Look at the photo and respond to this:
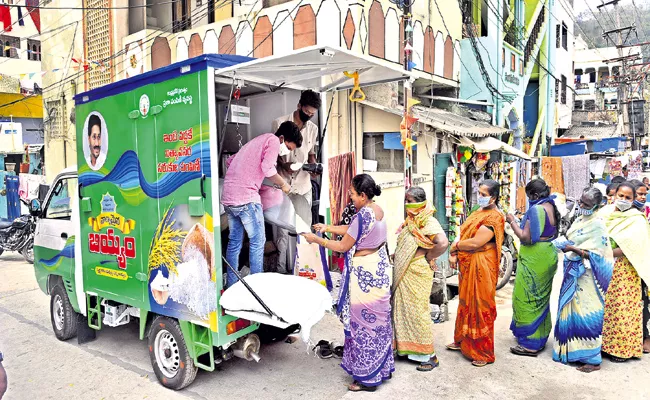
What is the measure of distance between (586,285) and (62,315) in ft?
17.4

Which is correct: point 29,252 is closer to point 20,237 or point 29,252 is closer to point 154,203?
point 20,237

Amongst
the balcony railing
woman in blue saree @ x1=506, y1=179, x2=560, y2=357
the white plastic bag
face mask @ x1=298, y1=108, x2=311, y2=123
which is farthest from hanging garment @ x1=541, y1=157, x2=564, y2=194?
the white plastic bag

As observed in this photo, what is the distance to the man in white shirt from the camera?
4633 mm

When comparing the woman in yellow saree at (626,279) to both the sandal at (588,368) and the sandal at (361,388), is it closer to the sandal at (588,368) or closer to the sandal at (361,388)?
the sandal at (588,368)

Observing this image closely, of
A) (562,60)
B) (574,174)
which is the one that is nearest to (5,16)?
(574,174)

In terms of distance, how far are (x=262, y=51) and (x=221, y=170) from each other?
13.2 feet

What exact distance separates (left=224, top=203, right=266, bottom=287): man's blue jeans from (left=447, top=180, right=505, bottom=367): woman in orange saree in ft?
5.94

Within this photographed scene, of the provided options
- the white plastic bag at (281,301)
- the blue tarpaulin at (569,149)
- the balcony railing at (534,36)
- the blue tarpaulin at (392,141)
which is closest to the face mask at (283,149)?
the white plastic bag at (281,301)

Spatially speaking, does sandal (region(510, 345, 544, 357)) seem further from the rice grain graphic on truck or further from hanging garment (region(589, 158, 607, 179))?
hanging garment (region(589, 158, 607, 179))

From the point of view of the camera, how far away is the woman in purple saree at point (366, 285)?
3.81 m

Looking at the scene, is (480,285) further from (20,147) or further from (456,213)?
(20,147)

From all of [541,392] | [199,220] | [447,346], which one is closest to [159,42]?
[199,220]

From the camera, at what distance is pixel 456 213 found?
330 inches

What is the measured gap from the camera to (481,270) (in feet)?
Result: 14.4
